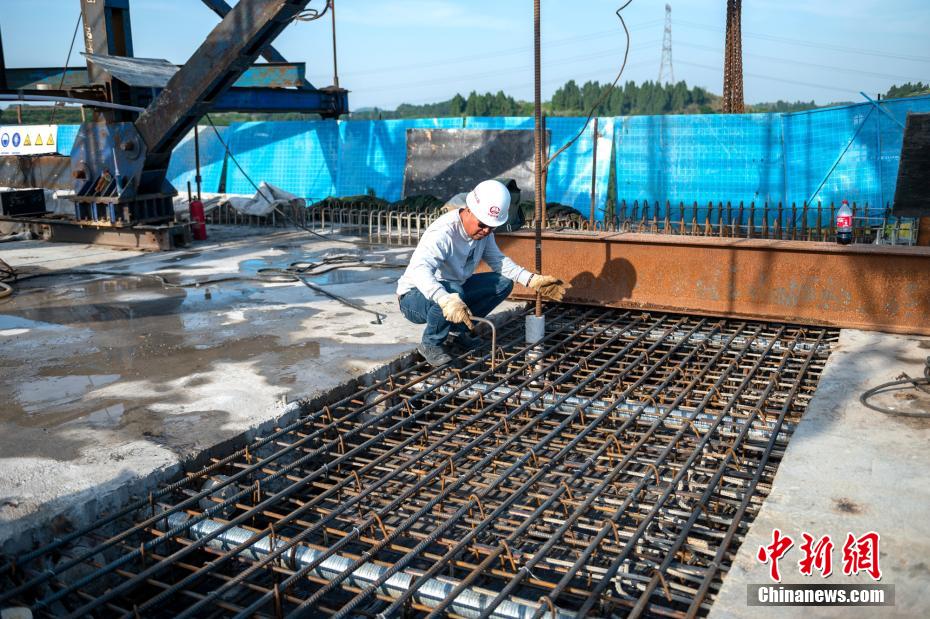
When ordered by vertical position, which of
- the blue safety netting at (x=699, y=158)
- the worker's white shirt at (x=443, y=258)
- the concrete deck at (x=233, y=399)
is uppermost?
the blue safety netting at (x=699, y=158)

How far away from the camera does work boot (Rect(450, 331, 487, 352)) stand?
20.1 ft

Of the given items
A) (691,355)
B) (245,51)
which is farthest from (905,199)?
(245,51)

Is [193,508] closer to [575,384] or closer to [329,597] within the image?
[329,597]

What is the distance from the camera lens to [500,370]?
5691mm

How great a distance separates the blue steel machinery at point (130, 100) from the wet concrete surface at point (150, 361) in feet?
6.65

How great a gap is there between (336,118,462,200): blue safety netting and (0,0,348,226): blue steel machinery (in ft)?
11.9

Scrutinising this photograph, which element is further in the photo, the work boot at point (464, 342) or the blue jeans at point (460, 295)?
the work boot at point (464, 342)

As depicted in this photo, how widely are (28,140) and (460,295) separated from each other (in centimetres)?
1010

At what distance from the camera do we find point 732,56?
2217cm

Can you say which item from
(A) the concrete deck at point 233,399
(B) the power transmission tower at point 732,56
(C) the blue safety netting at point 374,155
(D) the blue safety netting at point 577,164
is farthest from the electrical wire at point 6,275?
(B) the power transmission tower at point 732,56

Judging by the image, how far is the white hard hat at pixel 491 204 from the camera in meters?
5.38

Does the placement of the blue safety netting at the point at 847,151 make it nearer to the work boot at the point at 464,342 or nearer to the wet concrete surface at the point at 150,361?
the wet concrete surface at the point at 150,361

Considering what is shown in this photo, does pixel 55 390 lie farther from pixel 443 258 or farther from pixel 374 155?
pixel 374 155

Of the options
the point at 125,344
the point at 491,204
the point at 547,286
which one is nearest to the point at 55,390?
the point at 125,344
